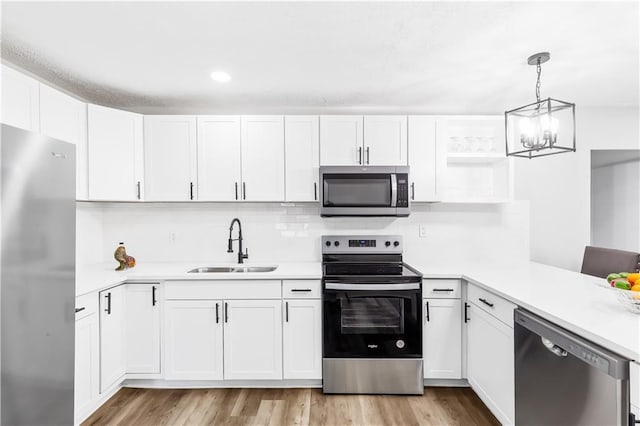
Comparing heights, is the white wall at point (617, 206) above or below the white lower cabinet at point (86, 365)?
above

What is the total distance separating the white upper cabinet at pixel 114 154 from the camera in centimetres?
245

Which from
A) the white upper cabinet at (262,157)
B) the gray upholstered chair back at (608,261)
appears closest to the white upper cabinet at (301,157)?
the white upper cabinet at (262,157)

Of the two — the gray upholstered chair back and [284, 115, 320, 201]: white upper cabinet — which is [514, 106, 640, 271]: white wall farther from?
[284, 115, 320, 201]: white upper cabinet

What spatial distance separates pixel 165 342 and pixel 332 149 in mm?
2047

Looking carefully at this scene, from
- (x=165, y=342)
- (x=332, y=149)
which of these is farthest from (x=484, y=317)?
(x=165, y=342)

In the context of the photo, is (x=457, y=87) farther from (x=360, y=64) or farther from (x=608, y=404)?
(x=608, y=404)

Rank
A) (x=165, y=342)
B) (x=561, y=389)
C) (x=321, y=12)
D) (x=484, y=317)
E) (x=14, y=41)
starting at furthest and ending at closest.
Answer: (x=165, y=342), (x=484, y=317), (x=14, y=41), (x=321, y=12), (x=561, y=389)

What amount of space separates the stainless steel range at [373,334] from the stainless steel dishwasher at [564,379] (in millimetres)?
747

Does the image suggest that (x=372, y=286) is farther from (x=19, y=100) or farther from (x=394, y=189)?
(x=19, y=100)

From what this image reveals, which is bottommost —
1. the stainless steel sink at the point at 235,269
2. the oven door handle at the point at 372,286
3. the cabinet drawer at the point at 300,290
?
the cabinet drawer at the point at 300,290

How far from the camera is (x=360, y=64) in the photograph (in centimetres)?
214

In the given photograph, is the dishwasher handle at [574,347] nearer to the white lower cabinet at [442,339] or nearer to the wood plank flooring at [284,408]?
the white lower cabinet at [442,339]

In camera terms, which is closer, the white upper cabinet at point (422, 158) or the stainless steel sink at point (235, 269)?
the white upper cabinet at point (422, 158)

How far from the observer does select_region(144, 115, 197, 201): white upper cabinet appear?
2756 mm
